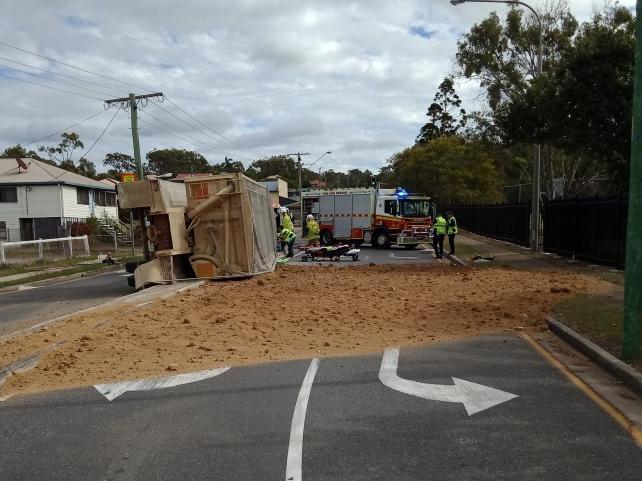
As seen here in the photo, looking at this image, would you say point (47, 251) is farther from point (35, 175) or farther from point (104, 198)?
point (104, 198)

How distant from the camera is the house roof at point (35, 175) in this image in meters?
42.8

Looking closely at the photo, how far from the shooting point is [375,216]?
31.0 metres

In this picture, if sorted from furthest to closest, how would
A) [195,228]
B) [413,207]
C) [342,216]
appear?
[342,216] < [413,207] < [195,228]

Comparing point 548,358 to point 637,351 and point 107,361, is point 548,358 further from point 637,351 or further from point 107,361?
point 107,361

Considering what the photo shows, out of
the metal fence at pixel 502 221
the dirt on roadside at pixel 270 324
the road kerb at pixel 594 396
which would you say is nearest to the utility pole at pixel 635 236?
the road kerb at pixel 594 396

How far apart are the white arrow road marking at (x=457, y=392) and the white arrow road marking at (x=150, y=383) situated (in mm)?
2007

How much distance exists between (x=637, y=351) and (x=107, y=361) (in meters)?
6.10

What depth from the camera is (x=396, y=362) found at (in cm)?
741

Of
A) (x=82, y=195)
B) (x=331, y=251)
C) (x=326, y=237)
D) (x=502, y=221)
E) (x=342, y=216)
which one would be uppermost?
(x=82, y=195)

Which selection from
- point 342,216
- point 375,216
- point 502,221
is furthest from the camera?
point 502,221

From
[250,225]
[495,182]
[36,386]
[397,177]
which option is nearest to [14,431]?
[36,386]

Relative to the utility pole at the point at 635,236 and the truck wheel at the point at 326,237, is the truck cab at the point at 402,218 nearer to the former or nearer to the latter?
the truck wheel at the point at 326,237

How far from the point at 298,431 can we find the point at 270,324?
4505 millimetres

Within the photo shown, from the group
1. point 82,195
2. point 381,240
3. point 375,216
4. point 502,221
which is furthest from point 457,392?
point 82,195
